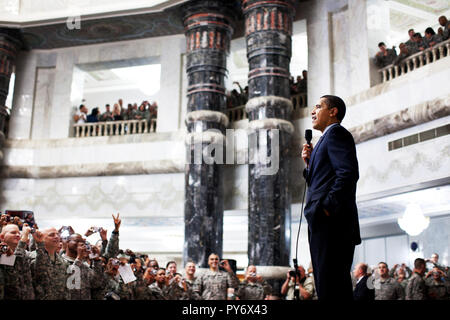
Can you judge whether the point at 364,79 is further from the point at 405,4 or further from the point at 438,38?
the point at 405,4

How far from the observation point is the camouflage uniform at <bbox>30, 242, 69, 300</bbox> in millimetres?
4879

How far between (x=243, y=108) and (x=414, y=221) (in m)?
4.45

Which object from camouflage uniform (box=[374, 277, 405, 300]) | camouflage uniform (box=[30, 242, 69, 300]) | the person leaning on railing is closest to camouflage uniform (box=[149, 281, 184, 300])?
camouflage uniform (box=[30, 242, 69, 300])

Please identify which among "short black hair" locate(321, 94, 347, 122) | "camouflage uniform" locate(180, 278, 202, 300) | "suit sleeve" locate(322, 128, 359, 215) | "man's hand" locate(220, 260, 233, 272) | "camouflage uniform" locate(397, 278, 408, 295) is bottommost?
"camouflage uniform" locate(180, 278, 202, 300)

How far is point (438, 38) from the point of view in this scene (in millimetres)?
9922

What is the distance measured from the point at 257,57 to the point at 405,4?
5.40 meters

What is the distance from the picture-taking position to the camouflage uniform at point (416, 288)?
8.46 metres

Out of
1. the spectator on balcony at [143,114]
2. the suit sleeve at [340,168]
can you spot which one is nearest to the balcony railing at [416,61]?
the spectator on balcony at [143,114]

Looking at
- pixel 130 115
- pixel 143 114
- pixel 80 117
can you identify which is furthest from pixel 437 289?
pixel 80 117

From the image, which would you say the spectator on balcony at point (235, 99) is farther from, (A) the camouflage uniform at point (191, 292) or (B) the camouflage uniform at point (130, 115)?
(A) the camouflage uniform at point (191, 292)

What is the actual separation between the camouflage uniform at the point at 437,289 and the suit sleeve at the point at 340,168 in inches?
244

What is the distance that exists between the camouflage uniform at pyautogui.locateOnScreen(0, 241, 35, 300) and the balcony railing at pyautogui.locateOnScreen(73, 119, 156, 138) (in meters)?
9.06

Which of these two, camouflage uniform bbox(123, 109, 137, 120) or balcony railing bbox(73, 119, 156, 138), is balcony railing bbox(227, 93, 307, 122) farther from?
camouflage uniform bbox(123, 109, 137, 120)
